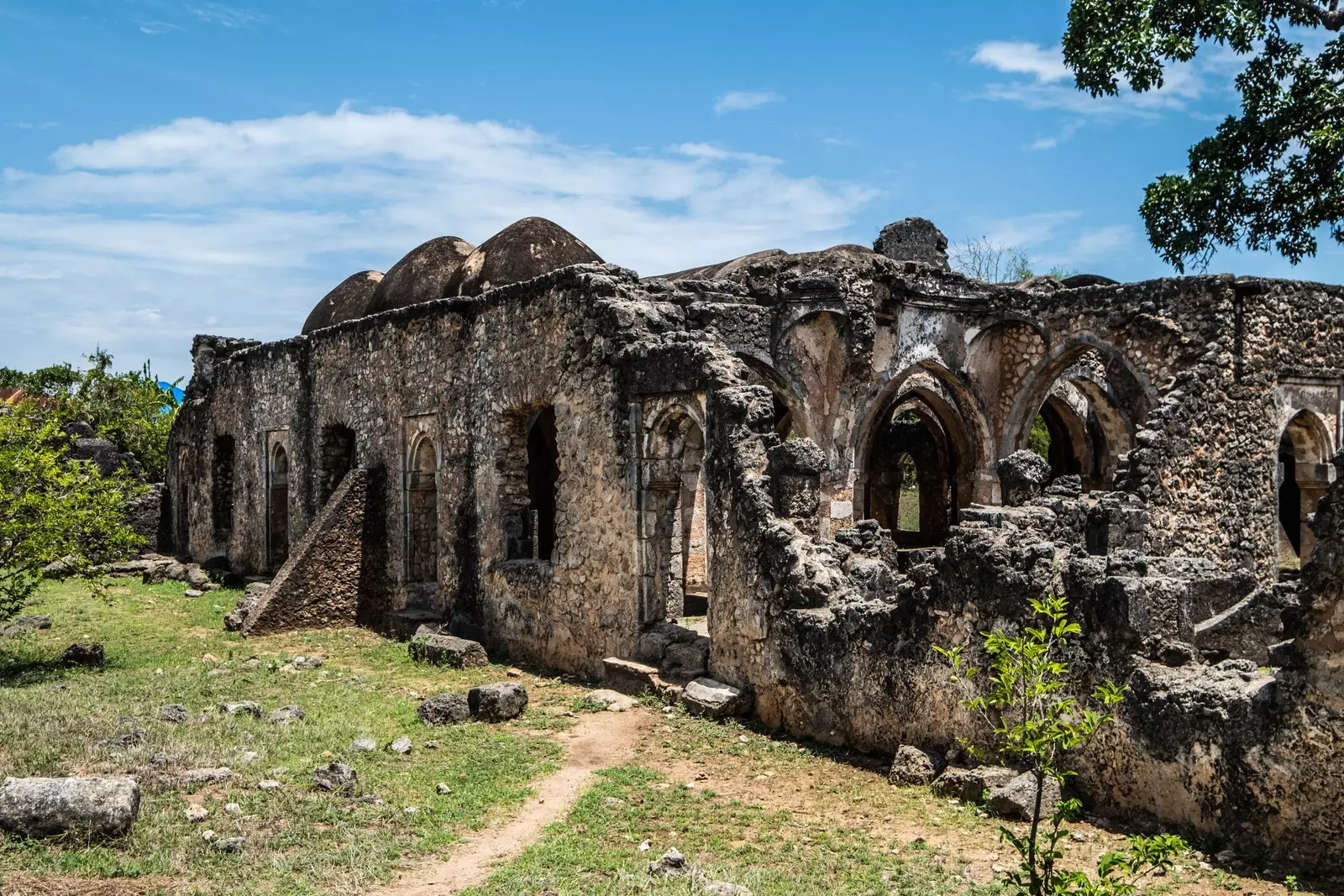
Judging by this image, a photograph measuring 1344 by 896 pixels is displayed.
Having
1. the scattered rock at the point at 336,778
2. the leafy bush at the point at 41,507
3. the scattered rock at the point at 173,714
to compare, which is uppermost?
the leafy bush at the point at 41,507

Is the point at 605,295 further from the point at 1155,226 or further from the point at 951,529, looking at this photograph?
the point at 1155,226

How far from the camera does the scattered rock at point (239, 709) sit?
9.11m

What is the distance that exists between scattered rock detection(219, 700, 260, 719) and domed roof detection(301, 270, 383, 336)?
10.7 metres

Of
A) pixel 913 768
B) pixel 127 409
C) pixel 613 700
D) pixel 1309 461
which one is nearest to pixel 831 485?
pixel 1309 461

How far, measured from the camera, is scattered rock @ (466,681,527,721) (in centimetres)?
932

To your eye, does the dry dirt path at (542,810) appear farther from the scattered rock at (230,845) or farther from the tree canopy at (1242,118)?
the tree canopy at (1242,118)

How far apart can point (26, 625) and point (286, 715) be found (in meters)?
6.63

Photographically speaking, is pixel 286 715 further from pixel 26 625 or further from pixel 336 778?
pixel 26 625

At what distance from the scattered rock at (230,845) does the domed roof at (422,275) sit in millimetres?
11816

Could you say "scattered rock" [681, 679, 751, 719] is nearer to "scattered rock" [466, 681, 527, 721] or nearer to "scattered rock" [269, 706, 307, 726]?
"scattered rock" [466, 681, 527, 721]

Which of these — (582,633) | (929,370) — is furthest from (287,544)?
(929,370)

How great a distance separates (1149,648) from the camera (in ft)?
21.0

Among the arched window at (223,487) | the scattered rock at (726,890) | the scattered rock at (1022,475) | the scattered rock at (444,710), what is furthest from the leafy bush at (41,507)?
the arched window at (223,487)

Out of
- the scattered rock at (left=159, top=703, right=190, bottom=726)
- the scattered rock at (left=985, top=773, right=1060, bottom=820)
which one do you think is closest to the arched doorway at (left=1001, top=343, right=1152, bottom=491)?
the scattered rock at (left=985, top=773, right=1060, bottom=820)
